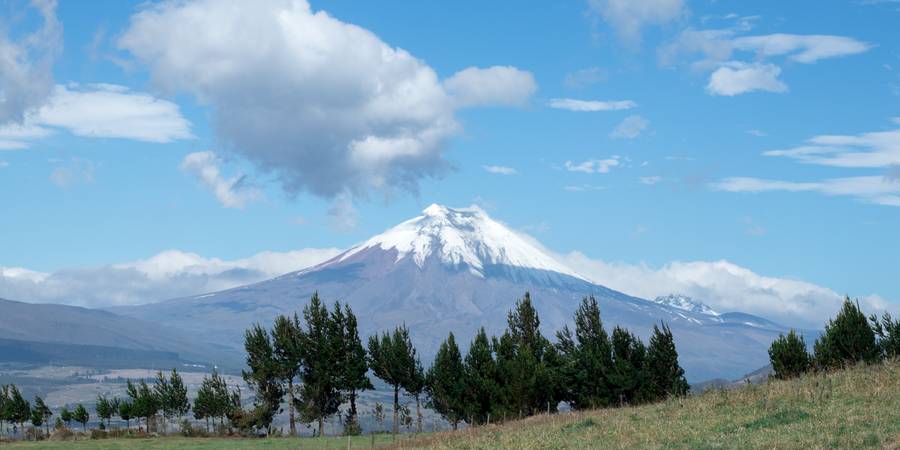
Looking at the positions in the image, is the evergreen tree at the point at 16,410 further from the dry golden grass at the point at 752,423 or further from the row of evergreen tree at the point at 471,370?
the dry golden grass at the point at 752,423

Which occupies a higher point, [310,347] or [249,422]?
[310,347]

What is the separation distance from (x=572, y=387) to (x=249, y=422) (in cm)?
3652

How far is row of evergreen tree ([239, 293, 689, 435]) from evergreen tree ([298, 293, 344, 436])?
12 centimetres

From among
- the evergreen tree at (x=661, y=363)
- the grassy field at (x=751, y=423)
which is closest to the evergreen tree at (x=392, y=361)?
the evergreen tree at (x=661, y=363)

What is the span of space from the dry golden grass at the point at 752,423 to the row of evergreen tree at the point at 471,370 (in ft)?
142

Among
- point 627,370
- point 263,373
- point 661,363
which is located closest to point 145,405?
point 263,373

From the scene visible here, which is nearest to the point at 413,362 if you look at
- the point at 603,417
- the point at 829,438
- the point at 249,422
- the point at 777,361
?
the point at 249,422

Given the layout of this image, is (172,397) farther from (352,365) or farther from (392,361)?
(392,361)

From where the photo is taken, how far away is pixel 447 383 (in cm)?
10094

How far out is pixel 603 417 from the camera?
45.6 meters

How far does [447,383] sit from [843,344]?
140 ft

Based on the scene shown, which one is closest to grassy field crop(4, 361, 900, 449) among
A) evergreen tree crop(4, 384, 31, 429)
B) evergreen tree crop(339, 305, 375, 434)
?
evergreen tree crop(339, 305, 375, 434)

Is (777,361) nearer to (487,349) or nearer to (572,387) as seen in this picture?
(572,387)

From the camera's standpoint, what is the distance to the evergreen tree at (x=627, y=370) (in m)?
92.1
